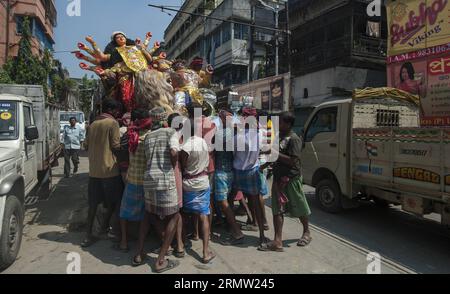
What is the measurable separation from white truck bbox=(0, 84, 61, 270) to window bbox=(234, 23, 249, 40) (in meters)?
19.7

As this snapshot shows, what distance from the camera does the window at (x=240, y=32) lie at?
24.2 metres

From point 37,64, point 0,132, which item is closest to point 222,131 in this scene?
point 0,132

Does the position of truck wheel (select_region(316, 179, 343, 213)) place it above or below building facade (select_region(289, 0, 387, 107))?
below

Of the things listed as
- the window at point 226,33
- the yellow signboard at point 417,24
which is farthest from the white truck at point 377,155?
the window at point 226,33

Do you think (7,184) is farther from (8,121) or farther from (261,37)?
(261,37)

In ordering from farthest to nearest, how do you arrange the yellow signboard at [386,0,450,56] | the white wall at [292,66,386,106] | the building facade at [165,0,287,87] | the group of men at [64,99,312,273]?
the building facade at [165,0,287,87] → the white wall at [292,66,386,106] → the yellow signboard at [386,0,450,56] → the group of men at [64,99,312,273]

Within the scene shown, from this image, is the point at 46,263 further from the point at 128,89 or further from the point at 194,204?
the point at 128,89

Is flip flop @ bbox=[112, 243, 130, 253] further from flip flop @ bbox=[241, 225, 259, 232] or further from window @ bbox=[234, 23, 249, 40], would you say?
window @ bbox=[234, 23, 249, 40]

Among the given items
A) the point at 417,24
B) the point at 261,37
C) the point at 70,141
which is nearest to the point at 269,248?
the point at 70,141

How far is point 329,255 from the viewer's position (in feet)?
13.4

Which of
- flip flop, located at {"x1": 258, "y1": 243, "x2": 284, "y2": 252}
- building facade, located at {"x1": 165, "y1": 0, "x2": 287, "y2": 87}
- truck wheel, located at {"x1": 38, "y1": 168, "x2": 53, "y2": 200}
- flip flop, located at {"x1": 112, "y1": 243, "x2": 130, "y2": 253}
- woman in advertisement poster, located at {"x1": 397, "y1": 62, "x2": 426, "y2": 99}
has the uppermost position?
building facade, located at {"x1": 165, "y1": 0, "x2": 287, "y2": 87}

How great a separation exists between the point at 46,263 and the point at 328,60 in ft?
52.4

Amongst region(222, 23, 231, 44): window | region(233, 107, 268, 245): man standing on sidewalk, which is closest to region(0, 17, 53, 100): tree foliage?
region(222, 23, 231, 44): window

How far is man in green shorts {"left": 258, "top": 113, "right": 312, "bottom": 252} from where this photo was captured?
4.11 meters
